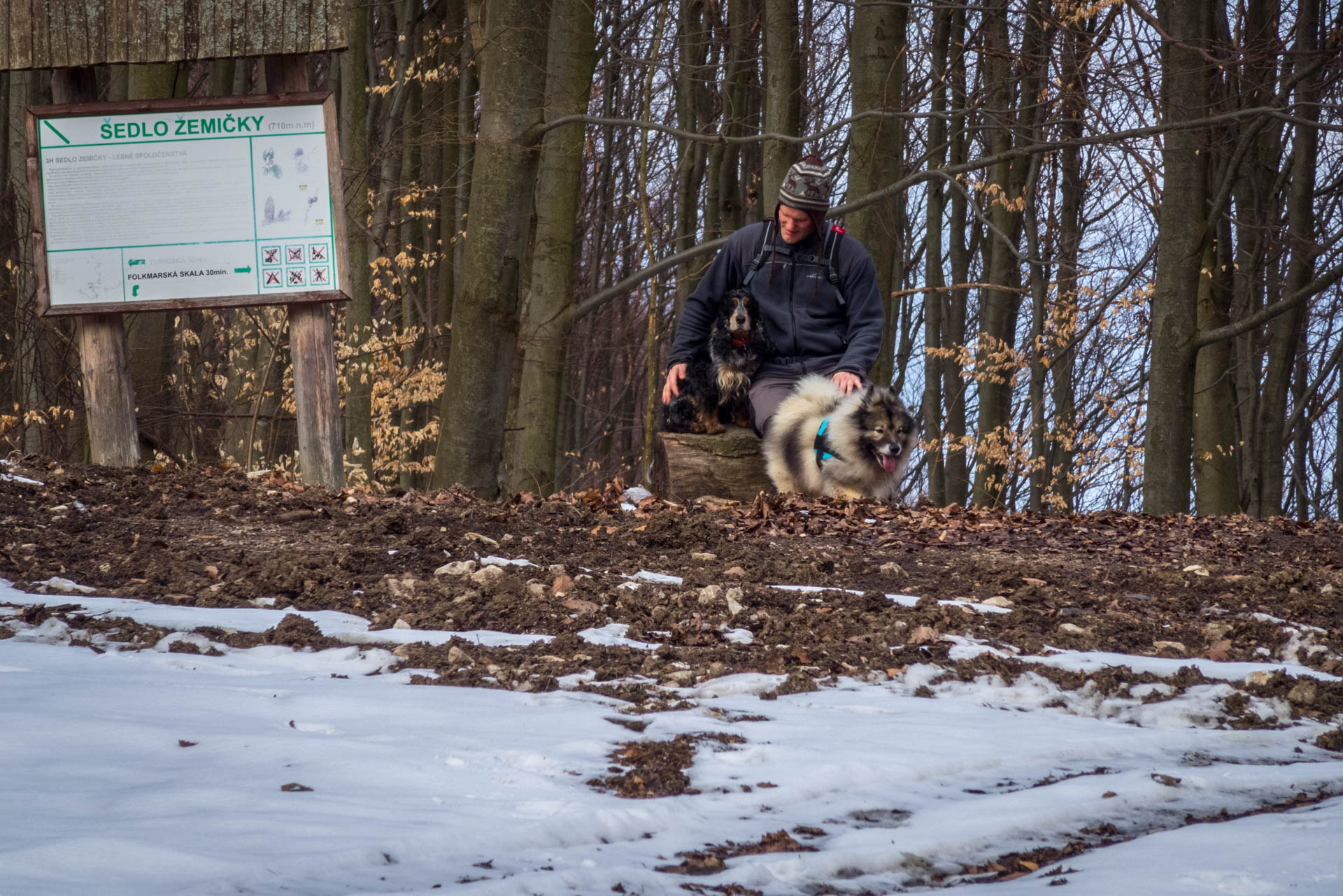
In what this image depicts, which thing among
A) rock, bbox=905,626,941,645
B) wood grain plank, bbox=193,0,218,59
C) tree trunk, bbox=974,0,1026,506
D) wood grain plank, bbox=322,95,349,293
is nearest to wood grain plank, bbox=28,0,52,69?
wood grain plank, bbox=193,0,218,59

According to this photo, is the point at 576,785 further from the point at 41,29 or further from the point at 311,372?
the point at 41,29

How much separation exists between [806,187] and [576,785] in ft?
18.3

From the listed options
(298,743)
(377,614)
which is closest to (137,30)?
(377,614)

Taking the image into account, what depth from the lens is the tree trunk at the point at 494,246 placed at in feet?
30.1

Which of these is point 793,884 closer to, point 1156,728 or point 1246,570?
point 1156,728

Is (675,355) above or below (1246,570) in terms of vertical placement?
above

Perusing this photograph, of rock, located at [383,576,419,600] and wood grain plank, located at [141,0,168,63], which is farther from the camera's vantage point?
wood grain plank, located at [141,0,168,63]

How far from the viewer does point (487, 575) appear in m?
4.71

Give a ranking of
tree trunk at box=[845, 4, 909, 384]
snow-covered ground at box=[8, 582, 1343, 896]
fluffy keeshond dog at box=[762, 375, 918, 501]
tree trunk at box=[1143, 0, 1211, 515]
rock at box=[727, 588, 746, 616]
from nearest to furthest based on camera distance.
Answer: snow-covered ground at box=[8, 582, 1343, 896]
rock at box=[727, 588, 746, 616]
fluffy keeshond dog at box=[762, 375, 918, 501]
tree trunk at box=[1143, 0, 1211, 515]
tree trunk at box=[845, 4, 909, 384]

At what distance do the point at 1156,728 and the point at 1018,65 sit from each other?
9.93 meters

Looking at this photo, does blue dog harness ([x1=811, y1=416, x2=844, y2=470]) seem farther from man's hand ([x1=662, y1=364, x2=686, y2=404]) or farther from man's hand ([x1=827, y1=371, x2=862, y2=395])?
man's hand ([x1=662, y1=364, x2=686, y2=404])

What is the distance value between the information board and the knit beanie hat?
2.91 m

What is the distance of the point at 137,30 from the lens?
7738 millimetres

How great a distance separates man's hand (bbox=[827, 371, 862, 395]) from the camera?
294 inches
